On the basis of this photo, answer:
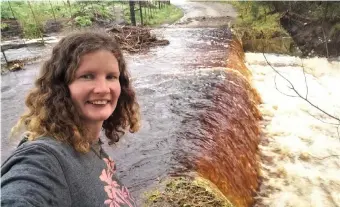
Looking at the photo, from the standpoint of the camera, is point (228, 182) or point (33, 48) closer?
point (228, 182)

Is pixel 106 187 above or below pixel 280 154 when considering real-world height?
above

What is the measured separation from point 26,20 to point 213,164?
1781 centimetres

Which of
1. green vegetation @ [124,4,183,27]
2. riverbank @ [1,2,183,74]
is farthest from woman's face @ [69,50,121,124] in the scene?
green vegetation @ [124,4,183,27]

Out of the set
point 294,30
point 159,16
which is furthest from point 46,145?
point 159,16

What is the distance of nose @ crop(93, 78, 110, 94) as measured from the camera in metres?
1.48

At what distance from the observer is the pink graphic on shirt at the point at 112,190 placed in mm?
1562

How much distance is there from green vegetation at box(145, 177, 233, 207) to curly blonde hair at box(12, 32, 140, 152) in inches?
72.0

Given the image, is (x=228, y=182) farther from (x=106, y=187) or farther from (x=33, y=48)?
(x=33, y=48)

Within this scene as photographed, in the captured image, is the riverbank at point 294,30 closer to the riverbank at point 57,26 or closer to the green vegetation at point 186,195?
the riverbank at point 57,26

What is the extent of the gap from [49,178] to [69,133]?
0.80 feet

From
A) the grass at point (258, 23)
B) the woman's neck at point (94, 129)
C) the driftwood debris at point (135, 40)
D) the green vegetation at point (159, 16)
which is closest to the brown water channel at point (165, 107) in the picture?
the driftwood debris at point (135, 40)

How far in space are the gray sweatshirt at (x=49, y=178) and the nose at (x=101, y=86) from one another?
279mm

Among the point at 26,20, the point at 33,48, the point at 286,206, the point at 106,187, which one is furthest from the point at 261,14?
the point at 106,187

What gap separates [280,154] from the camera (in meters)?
5.93
